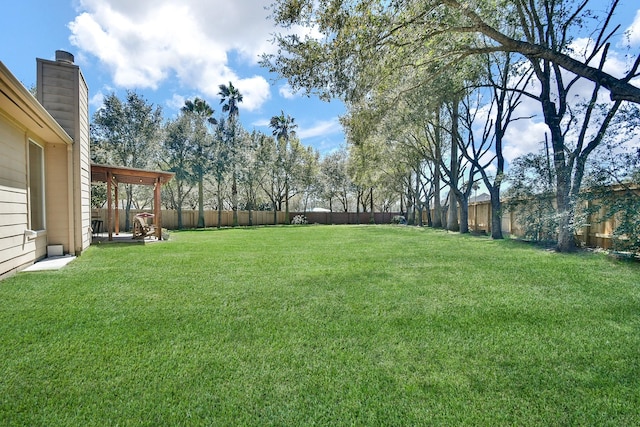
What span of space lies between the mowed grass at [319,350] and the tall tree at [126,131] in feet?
45.9

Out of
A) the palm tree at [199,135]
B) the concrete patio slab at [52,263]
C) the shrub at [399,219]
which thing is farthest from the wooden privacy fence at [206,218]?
the concrete patio slab at [52,263]

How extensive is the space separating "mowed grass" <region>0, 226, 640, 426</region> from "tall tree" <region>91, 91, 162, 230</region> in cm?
1399

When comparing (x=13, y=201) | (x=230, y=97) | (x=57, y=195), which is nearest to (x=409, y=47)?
(x=13, y=201)

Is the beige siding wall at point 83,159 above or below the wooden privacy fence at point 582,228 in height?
above

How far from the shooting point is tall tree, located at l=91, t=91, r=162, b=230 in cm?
1547

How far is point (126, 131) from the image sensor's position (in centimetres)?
1595

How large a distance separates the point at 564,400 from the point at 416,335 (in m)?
0.98

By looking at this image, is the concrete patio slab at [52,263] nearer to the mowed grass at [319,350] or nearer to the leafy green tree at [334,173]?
the mowed grass at [319,350]

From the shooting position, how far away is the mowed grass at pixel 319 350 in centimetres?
159

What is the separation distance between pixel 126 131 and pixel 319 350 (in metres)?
17.9

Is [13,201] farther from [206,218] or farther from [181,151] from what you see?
[206,218]

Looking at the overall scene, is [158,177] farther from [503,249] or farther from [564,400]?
[564,400]

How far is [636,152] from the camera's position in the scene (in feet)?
17.9

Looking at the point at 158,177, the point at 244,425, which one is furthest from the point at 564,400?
the point at 158,177
